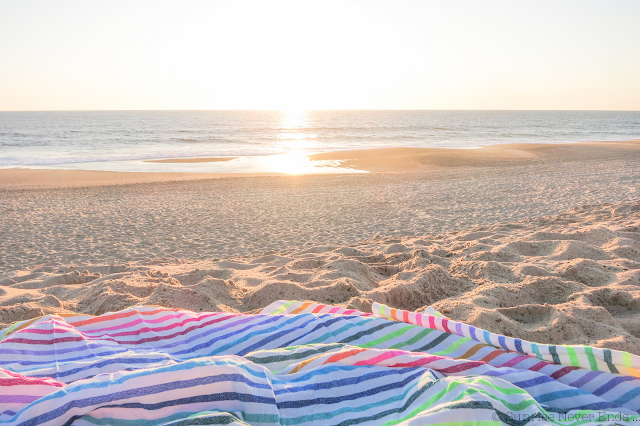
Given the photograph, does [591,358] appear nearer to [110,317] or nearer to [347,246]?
[110,317]

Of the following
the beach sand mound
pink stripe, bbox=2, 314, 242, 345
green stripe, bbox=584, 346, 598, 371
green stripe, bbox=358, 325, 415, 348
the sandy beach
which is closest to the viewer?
green stripe, bbox=584, 346, 598, 371

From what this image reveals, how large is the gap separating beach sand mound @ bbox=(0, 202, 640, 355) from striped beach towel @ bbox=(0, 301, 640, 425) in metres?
0.82

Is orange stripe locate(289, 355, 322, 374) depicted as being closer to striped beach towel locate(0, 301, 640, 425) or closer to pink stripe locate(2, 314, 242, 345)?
striped beach towel locate(0, 301, 640, 425)

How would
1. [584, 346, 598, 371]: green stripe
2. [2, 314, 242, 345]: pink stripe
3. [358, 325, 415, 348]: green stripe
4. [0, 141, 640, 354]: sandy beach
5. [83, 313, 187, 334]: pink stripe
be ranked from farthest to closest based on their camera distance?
[0, 141, 640, 354]: sandy beach, [83, 313, 187, 334]: pink stripe, [358, 325, 415, 348]: green stripe, [2, 314, 242, 345]: pink stripe, [584, 346, 598, 371]: green stripe

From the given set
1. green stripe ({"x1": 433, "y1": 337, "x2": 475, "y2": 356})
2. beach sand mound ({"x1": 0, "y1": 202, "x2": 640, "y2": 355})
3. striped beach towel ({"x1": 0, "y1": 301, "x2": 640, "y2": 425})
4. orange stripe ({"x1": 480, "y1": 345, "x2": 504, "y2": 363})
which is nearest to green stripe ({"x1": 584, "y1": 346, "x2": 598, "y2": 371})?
striped beach towel ({"x1": 0, "y1": 301, "x2": 640, "y2": 425})

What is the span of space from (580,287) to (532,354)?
1759mm

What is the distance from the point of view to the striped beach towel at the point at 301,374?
1423 mm

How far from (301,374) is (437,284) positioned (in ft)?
7.31

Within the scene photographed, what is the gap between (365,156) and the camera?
68.8 ft

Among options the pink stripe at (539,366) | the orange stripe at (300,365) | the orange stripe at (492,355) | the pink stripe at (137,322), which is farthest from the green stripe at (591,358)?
the pink stripe at (137,322)

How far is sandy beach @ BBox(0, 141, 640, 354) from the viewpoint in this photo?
10.6 feet

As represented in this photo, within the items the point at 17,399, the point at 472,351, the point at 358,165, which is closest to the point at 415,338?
the point at 472,351

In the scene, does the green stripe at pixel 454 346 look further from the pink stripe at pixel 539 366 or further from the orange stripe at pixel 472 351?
the pink stripe at pixel 539 366

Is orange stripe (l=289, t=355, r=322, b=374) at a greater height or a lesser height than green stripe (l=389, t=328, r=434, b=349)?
greater
